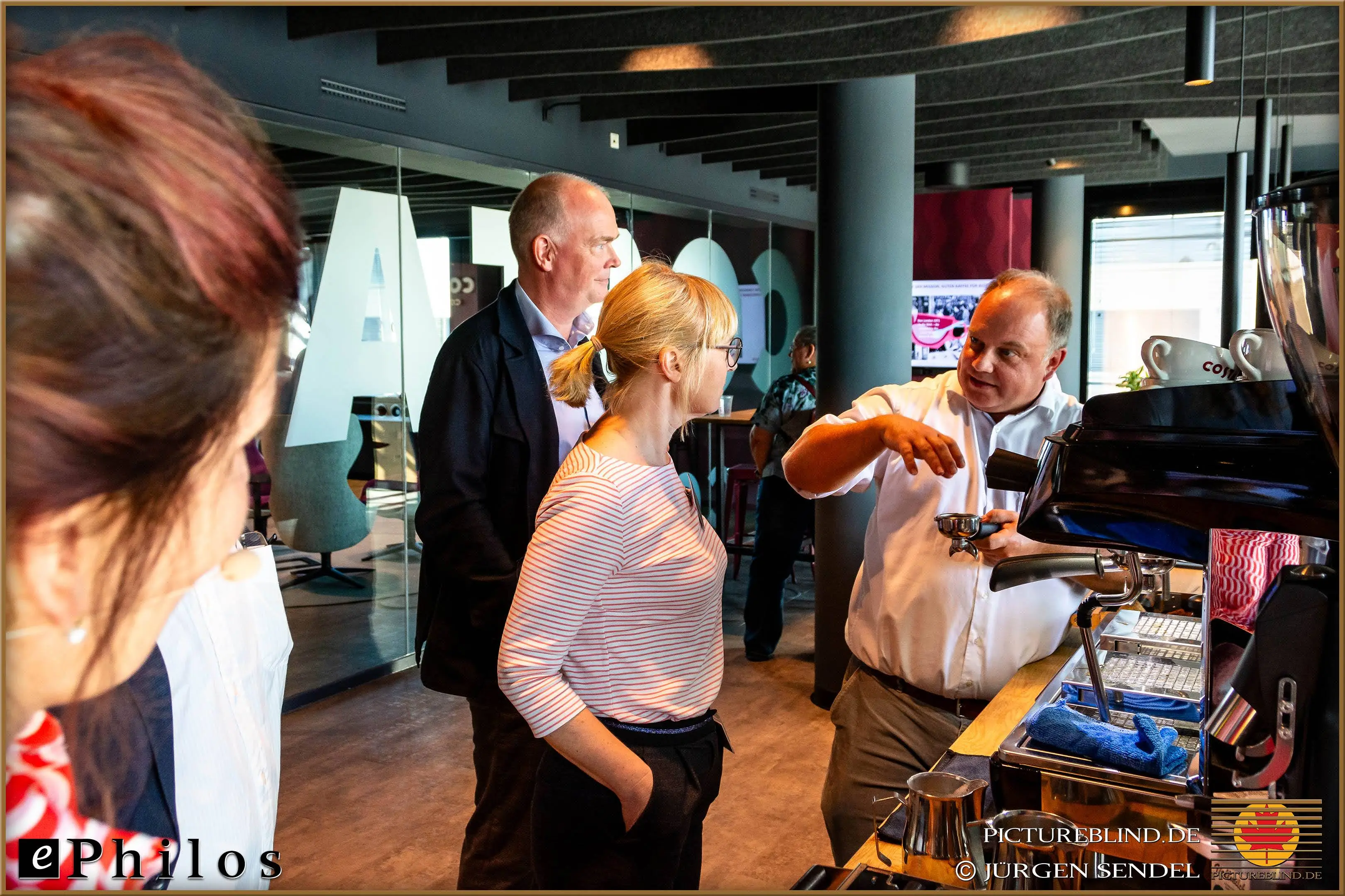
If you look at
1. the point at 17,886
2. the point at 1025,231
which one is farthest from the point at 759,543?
the point at 1025,231

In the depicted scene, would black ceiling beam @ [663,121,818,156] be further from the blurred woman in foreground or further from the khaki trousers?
the blurred woman in foreground

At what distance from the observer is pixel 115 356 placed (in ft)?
1.32

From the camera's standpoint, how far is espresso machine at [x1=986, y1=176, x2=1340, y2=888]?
2.35ft

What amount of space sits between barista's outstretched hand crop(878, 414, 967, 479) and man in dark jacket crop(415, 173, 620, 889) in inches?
27.5

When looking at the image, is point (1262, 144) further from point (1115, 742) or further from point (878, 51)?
point (1115, 742)

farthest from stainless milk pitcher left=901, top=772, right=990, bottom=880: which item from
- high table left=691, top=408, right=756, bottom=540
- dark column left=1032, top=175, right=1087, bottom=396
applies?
dark column left=1032, top=175, right=1087, bottom=396

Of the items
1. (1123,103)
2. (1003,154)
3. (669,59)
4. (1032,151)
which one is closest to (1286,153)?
(1123,103)

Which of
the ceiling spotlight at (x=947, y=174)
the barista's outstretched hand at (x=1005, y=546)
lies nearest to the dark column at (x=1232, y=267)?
the ceiling spotlight at (x=947, y=174)

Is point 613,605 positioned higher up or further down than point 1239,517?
further down

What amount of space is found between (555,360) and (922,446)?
0.82 meters

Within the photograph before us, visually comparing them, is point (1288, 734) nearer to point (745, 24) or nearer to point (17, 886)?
point (17, 886)

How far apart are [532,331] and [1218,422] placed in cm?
146

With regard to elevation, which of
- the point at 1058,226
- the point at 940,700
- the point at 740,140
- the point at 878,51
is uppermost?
the point at 740,140

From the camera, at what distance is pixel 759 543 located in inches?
207
